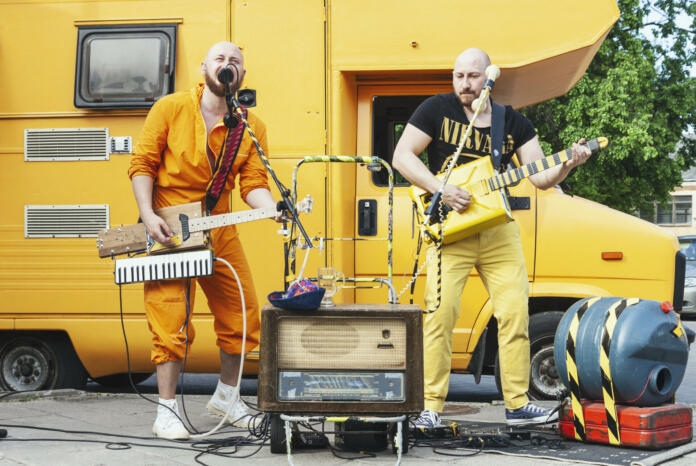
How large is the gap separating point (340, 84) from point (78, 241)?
215 centimetres

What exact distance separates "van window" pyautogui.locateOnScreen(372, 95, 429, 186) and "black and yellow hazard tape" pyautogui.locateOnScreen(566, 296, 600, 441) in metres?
1.98

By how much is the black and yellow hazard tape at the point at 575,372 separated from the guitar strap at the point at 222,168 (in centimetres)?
206

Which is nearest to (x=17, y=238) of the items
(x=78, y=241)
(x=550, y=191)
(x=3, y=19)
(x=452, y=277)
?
(x=78, y=241)

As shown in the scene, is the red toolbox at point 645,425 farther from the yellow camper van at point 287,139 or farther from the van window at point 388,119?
the van window at point 388,119

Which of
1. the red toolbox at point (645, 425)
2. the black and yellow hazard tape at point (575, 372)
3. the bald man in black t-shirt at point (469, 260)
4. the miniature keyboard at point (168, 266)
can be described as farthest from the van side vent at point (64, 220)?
the red toolbox at point (645, 425)

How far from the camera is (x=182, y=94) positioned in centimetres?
502

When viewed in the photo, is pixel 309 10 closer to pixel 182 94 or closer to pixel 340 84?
pixel 340 84

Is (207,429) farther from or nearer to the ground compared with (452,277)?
nearer to the ground

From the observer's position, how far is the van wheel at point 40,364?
6535 millimetres

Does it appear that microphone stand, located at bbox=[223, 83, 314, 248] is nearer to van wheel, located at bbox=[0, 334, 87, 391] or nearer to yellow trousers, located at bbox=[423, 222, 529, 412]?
yellow trousers, located at bbox=[423, 222, 529, 412]

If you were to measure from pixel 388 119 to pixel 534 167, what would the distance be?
1.98m

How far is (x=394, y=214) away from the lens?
20.5 feet

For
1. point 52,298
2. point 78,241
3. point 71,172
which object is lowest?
point 52,298

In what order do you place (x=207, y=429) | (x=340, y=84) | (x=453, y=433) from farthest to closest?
(x=340, y=84) → (x=207, y=429) → (x=453, y=433)
